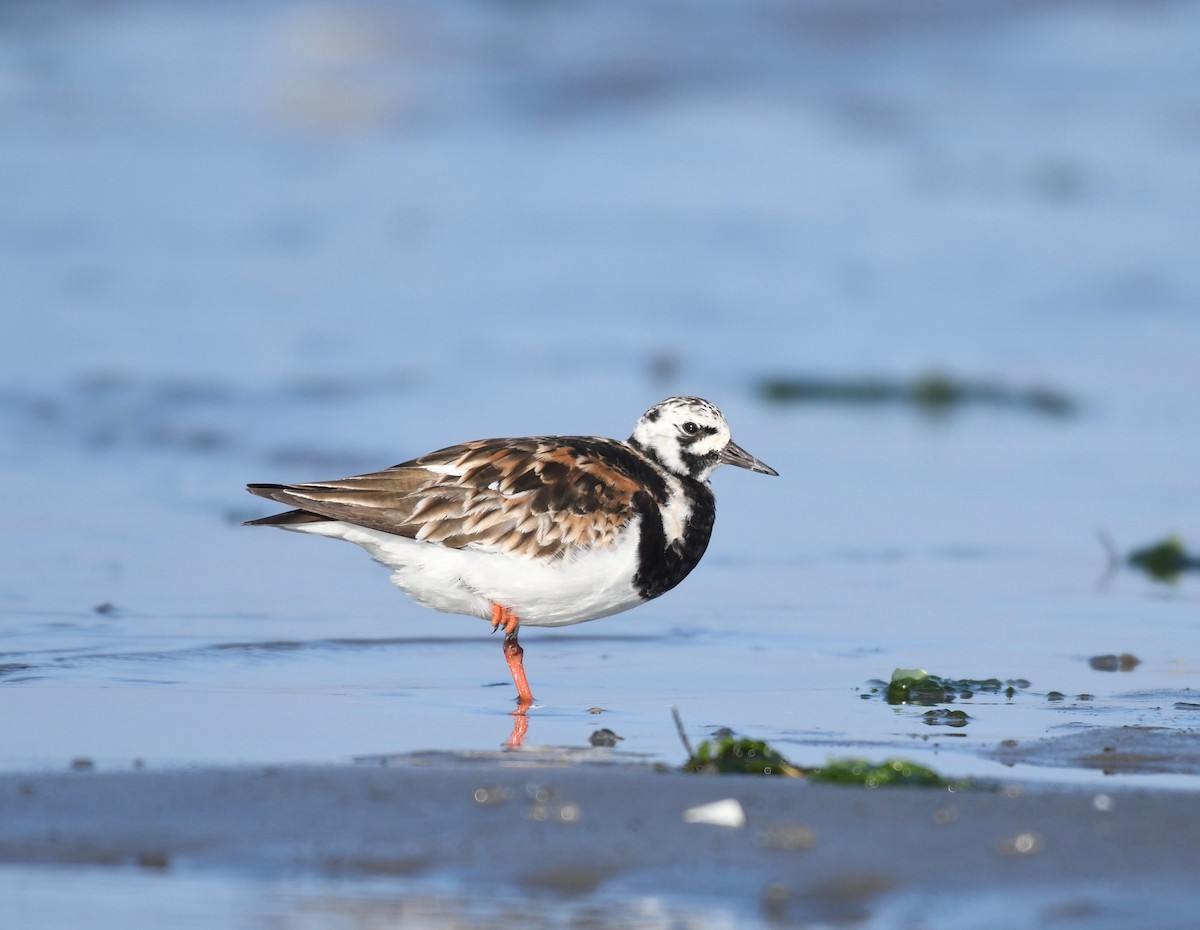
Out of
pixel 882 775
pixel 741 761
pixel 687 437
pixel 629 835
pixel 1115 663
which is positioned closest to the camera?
pixel 629 835

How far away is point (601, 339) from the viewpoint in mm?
10703

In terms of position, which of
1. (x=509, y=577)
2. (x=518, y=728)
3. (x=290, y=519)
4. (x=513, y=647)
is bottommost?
(x=518, y=728)

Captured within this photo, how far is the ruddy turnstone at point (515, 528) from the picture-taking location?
5453mm

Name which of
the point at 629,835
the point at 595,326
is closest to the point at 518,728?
the point at 629,835

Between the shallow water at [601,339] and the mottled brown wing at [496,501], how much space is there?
47 cm

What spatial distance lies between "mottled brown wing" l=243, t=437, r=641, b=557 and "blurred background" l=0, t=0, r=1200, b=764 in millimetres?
478

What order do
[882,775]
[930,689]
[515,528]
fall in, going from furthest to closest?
1. [515,528]
2. [930,689]
3. [882,775]

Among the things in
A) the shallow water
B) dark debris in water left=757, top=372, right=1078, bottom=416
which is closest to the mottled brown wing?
the shallow water

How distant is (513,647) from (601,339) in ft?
17.5

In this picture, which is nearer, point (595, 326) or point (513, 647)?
point (513, 647)

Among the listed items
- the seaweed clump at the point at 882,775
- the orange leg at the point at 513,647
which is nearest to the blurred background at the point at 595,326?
the orange leg at the point at 513,647

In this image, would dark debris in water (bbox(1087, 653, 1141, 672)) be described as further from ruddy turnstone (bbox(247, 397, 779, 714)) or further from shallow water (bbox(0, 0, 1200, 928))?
ruddy turnstone (bbox(247, 397, 779, 714))

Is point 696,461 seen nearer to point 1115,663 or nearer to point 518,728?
point 518,728

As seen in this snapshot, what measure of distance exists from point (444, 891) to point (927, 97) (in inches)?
586
